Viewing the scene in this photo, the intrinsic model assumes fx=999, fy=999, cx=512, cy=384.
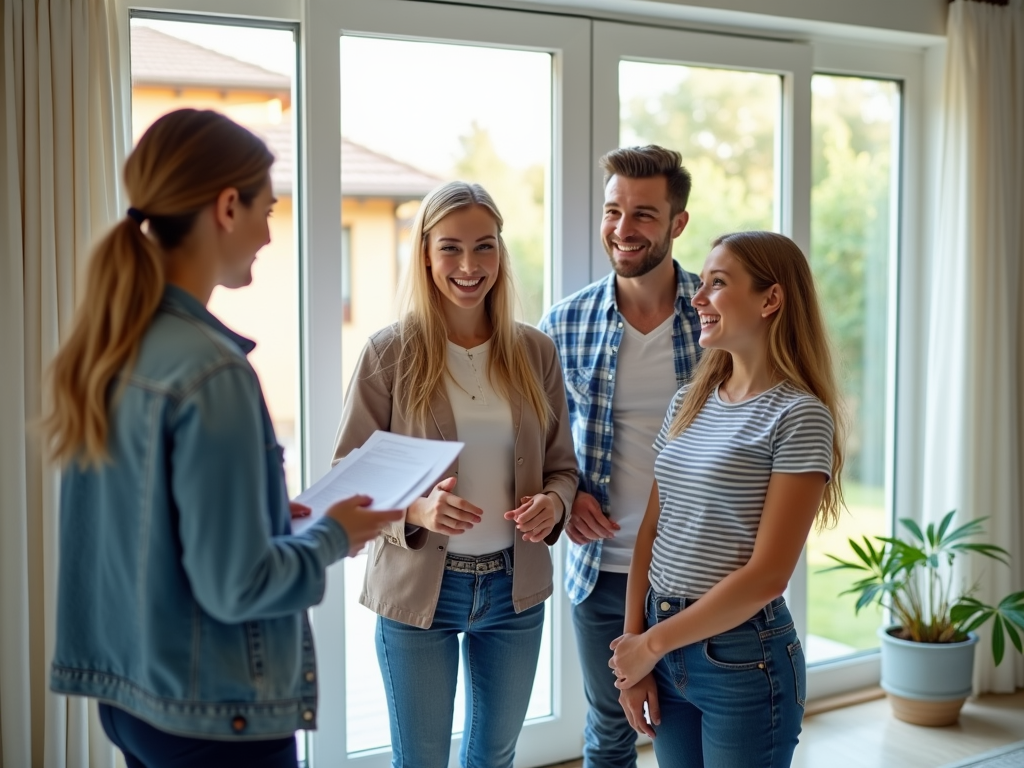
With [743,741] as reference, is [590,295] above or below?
above

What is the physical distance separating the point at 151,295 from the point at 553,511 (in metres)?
1.05

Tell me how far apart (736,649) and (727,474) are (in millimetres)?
299

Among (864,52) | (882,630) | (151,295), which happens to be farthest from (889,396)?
(151,295)

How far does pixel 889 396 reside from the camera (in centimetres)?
361

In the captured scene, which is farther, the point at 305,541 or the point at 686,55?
the point at 686,55

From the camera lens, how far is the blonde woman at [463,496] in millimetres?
2021

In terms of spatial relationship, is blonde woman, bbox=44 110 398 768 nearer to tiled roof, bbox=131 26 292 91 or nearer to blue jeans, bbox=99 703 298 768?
blue jeans, bbox=99 703 298 768

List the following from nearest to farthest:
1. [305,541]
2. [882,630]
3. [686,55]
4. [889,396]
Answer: [305,541] < [686,55] < [882,630] < [889,396]

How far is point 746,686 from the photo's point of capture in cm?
169

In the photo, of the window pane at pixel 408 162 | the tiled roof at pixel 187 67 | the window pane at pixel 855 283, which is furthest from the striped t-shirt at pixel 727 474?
the window pane at pixel 855 283

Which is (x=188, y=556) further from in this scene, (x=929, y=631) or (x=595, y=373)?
(x=929, y=631)

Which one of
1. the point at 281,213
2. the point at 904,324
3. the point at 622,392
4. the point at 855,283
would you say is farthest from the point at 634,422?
the point at 904,324

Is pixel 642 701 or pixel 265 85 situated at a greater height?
pixel 265 85

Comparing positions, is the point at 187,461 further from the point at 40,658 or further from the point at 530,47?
the point at 530,47
